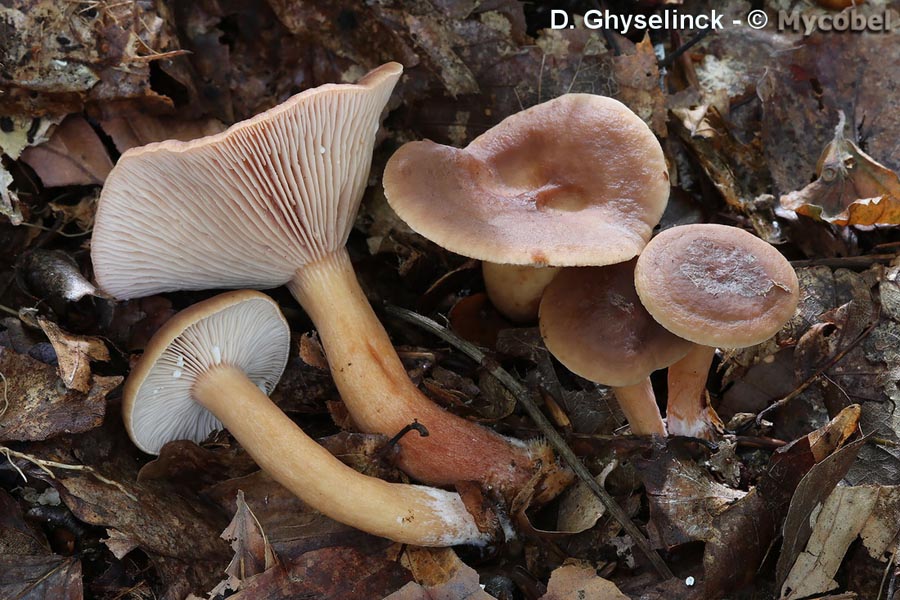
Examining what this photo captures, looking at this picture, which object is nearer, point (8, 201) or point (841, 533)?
point (841, 533)

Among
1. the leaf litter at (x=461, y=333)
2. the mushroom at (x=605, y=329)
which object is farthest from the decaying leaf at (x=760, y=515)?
the mushroom at (x=605, y=329)

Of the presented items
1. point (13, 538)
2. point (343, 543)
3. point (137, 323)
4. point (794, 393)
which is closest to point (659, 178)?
point (794, 393)

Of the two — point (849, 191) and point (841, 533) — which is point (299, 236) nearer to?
point (841, 533)

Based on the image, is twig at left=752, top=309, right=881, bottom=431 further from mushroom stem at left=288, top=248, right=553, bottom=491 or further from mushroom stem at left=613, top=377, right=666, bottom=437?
mushroom stem at left=288, top=248, right=553, bottom=491

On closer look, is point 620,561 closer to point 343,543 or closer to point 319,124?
point 343,543

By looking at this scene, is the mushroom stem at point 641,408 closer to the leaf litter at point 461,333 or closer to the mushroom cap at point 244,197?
the leaf litter at point 461,333

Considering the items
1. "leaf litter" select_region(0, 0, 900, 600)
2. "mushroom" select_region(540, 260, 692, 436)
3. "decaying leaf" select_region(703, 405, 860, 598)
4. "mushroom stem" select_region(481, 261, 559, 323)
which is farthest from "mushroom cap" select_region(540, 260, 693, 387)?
"decaying leaf" select_region(703, 405, 860, 598)

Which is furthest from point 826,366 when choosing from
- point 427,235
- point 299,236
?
point 299,236

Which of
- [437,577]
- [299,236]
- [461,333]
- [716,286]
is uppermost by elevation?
[299,236]
